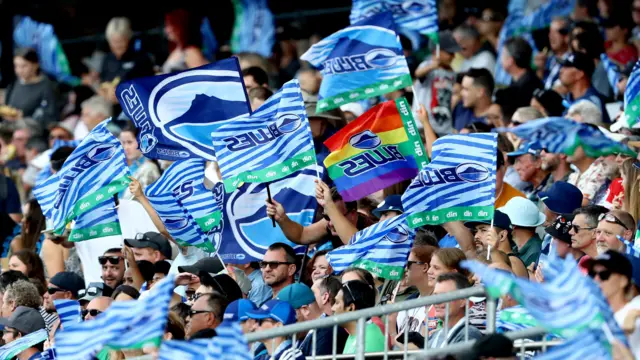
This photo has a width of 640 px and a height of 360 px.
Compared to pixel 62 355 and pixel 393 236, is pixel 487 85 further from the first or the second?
pixel 62 355

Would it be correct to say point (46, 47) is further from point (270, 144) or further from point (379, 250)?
point (379, 250)

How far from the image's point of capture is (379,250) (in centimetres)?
1080

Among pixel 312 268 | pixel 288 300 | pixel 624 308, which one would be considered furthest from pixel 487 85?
pixel 624 308

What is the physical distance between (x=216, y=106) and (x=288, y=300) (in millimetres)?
2534

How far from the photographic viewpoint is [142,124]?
1220 cm

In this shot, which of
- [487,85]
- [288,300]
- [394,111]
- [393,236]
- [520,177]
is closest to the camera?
[288,300]

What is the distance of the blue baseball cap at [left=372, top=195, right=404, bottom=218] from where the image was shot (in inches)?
446

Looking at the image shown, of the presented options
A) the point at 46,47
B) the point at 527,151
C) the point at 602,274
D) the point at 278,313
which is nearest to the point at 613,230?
the point at 602,274

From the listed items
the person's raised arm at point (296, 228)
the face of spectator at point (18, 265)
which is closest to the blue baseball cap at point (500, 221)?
the person's raised arm at point (296, 228)

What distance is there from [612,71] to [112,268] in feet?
17.2

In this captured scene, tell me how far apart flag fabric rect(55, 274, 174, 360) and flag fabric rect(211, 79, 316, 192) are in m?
3.46

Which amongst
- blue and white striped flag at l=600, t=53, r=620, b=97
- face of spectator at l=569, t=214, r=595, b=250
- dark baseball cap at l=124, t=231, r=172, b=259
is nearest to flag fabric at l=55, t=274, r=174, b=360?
face of spectator at l=569, t=214, r=595, b=250

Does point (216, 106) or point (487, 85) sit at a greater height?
point (216, 106)

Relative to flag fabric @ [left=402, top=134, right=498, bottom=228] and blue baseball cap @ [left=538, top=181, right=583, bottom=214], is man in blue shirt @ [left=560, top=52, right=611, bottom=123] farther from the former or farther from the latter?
flag fabric @ [left=402, top=134, right=498, bottom=228]
